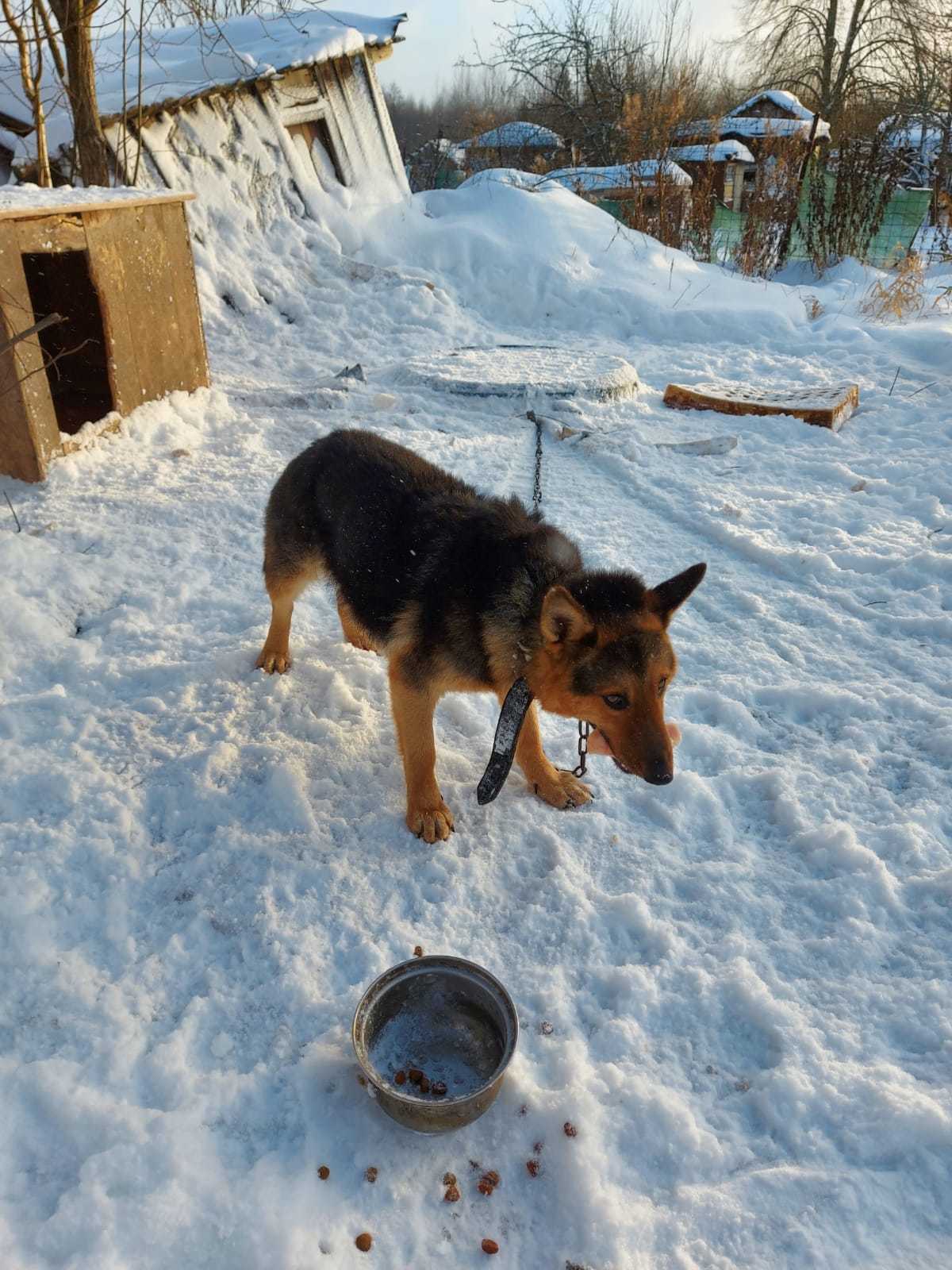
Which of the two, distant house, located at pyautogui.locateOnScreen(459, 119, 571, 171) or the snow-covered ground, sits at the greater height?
distant house, located at pyautogui.locateOnScreen(459, 119, 571, 171)

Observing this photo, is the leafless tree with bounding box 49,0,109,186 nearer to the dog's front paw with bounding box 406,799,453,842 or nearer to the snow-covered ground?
the snow-covered ground

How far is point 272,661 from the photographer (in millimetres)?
4250

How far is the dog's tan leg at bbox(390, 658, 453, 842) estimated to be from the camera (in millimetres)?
3387

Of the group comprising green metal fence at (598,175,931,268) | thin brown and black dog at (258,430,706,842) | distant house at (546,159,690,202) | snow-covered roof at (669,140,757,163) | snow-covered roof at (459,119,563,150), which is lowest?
thin brown and black dog at (258,430,706,842)

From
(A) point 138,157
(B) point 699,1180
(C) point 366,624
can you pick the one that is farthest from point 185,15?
(B) point 699,1180

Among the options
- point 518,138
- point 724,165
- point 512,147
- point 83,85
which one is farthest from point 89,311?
point 518,138

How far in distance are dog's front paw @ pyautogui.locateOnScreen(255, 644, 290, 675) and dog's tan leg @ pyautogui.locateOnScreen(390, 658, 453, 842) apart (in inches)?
40.4

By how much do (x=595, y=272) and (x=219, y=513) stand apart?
9.50 meters

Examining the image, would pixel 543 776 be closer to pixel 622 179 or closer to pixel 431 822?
pixel 431 822

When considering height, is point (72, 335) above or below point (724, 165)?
below

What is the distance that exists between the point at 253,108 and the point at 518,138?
49.5 feet

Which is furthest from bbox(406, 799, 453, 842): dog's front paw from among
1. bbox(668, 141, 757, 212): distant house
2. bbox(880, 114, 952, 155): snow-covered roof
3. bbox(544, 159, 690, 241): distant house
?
bbox(880, 114, 952, 155): snow-covered roof

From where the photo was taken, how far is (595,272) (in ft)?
42.3

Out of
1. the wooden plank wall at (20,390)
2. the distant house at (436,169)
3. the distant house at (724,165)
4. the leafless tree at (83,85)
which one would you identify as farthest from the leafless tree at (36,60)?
the distant house at (436,169)
